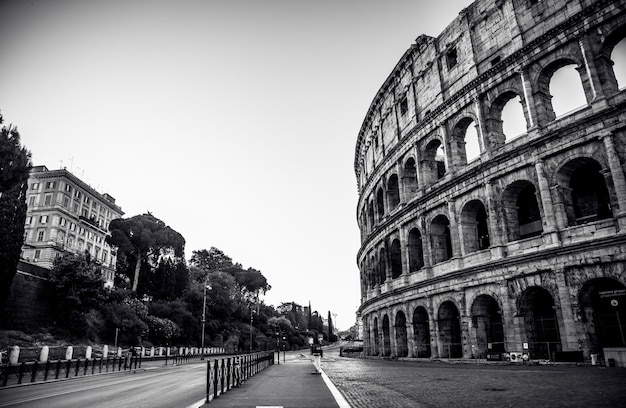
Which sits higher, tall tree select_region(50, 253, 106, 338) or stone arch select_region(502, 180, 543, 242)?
stone arch select_region(502, 180, 543, 242)

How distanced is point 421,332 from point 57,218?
53.3 m

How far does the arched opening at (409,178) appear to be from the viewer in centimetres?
2967

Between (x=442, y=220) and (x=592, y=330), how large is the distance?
10.7 meters

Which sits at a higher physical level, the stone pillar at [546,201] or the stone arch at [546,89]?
the stone arch at [546,89]

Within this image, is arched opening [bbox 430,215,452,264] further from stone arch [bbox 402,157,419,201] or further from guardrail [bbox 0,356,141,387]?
guardrail [bbox 0,356,141,387]

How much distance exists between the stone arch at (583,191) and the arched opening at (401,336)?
1327 cm

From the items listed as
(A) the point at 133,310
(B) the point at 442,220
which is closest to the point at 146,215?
(A) the point at 133,310

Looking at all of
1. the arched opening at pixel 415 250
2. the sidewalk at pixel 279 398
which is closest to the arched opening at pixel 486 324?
the arched opening at pixel 415 250

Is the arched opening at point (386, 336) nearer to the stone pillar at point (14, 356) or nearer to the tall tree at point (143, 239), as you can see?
the stone pillar at point (14, 356)

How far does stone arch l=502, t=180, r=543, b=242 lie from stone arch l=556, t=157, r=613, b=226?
148 cm

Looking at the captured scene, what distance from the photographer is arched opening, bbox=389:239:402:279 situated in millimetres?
31594

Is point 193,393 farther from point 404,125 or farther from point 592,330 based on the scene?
point 404,125

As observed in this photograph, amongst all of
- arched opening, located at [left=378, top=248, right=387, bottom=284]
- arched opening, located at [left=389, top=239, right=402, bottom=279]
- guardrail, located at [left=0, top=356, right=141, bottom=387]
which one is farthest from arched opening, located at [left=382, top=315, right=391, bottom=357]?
guardrail, located at [left=0, top=356, right=141, bottom=387]

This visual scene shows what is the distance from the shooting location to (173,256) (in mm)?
56969
